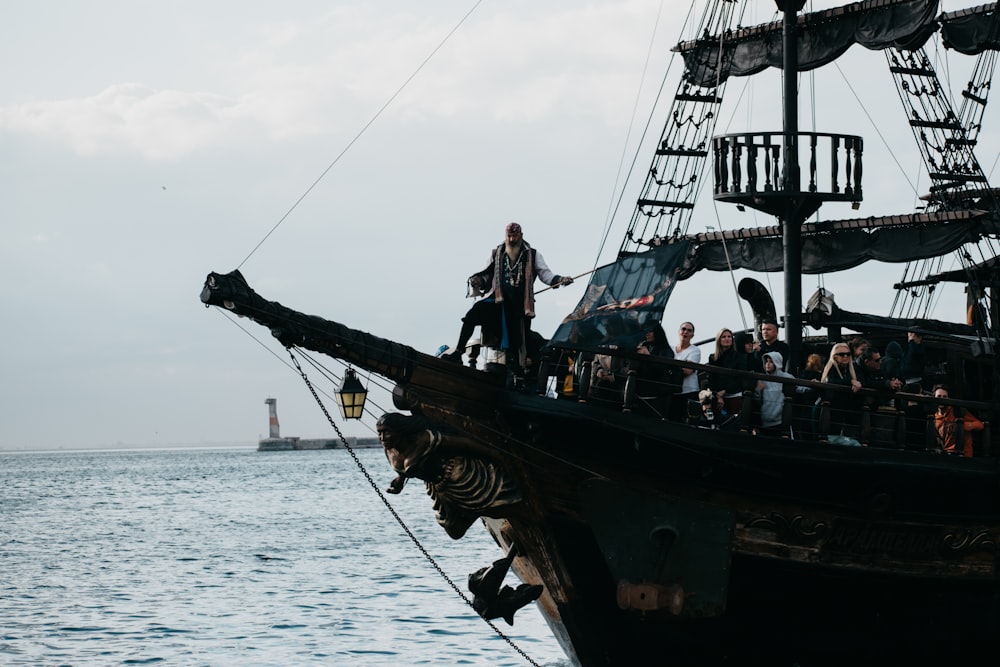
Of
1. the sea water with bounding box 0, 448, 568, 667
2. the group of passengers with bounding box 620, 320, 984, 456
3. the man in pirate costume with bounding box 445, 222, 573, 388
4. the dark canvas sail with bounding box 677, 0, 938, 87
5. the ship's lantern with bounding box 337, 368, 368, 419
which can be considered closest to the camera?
the ship's lantern with bounding box 337, 368, 368, 419

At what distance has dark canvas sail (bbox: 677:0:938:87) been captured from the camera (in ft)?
63.6

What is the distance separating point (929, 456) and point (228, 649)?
11.7 m

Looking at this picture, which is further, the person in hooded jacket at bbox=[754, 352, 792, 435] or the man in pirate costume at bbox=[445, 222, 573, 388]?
the person in hooded jacket at bbox=[754, 352, 792, 435]

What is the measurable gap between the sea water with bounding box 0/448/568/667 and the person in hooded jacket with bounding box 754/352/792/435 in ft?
10.4

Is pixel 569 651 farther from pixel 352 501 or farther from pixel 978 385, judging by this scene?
pixel 352 501

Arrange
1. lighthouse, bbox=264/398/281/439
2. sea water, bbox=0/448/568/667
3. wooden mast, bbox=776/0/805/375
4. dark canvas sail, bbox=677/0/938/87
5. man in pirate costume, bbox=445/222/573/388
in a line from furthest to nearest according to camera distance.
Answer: lighthouse, bbox=264/398/281/439 < sea water, bbox=0/448/568/667 < dark canvas sail, bbox=677/0/938/87 < wooden mast, bbox=776/0/805/375 < man in pirate costume, bbox=445/222/573/388

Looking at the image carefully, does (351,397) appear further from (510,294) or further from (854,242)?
(854,242)

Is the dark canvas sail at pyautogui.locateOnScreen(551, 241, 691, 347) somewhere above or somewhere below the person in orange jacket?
above

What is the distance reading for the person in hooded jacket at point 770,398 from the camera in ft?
41.8

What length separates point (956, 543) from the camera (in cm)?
1329

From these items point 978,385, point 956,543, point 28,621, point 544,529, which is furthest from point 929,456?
point 28,621

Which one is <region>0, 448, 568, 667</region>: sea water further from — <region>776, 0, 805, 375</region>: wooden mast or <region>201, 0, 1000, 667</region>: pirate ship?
<region>776, 0, 805, 375</region>: wooden mast

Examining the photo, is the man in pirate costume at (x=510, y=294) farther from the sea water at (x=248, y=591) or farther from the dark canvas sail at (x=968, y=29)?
the dark canvas sail at (x=968, y=29)

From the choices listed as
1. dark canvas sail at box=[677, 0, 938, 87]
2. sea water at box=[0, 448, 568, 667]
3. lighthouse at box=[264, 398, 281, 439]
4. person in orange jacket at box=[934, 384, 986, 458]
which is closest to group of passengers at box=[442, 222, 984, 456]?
person in orange jacket at box=[934, 384, 986, 458]
